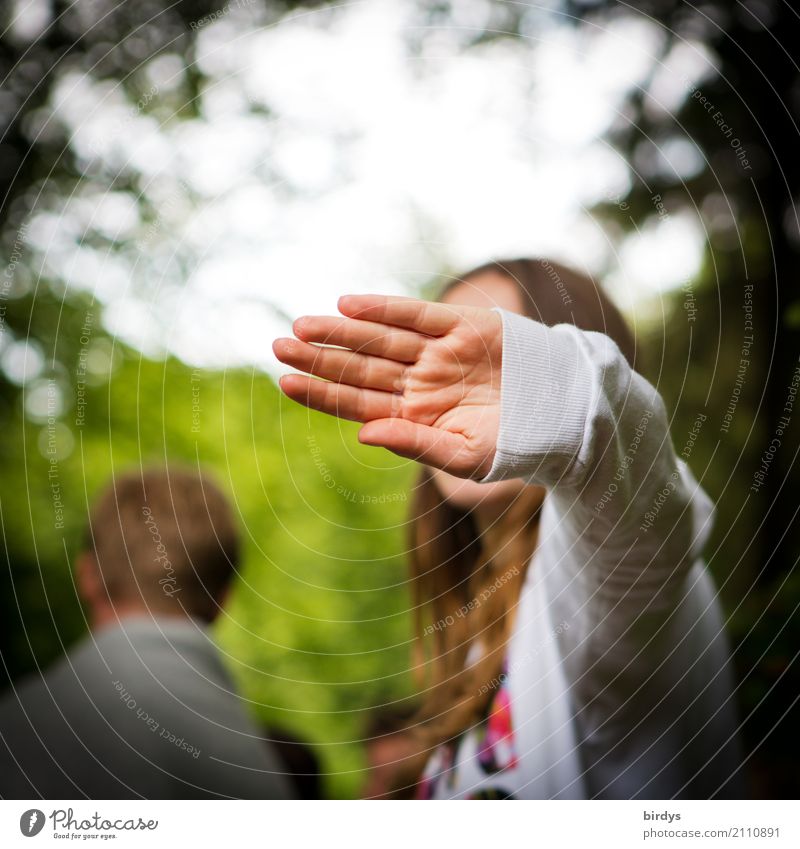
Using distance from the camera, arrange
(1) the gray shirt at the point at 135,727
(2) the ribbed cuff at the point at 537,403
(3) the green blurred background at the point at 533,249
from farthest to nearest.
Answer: (3) the green blurred background at the point at 533,249 < (1) the gray shirt at the point at 135,727 < (2) the ribbed cuff at the point at 537,403

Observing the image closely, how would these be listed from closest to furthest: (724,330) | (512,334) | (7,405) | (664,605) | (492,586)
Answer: (512,334) → (664,605) → (492,586) → (7,405) → (724,330)

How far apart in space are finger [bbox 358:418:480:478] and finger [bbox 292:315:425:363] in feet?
0.16

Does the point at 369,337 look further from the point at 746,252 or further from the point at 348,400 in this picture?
the point at 746,252

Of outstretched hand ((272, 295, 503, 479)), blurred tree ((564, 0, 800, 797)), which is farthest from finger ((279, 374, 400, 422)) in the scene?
blurred tree ((564, 0, 800, 797))

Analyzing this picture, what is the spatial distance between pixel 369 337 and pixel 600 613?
0.88ft

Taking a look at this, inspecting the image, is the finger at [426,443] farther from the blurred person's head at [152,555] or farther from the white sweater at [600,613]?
the blurred person's head at [152,555]

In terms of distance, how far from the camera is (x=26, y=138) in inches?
27.8

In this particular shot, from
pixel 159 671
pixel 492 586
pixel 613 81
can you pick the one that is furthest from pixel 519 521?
pixel 613 81

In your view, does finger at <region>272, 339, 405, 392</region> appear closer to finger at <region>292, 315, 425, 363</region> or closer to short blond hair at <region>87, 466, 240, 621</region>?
finger at <region>292, 315, 425, 363</region>

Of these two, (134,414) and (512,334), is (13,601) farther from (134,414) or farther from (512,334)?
(512,334)

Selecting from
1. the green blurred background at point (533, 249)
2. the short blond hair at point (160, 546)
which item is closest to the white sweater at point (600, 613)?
the green blurred background at point (533, 249)

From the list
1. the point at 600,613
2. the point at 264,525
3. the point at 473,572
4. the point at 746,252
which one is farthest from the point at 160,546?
the point at 264,525

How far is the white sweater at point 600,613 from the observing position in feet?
1.38
